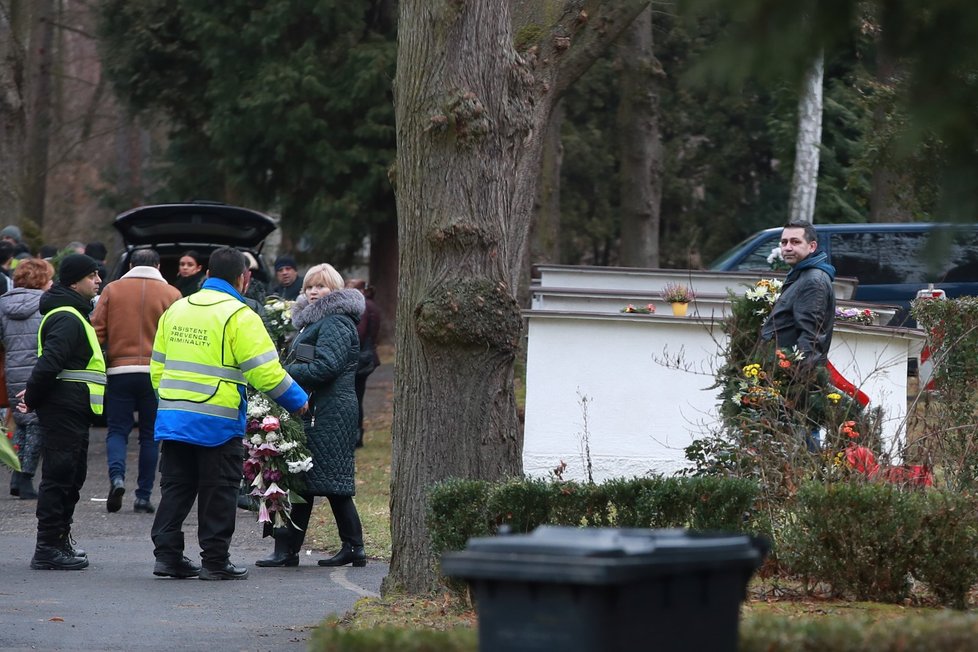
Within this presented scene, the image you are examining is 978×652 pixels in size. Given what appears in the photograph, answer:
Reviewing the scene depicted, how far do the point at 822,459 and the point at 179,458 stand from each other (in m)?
→ 3.76

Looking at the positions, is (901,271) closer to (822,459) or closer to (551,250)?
(551,250)

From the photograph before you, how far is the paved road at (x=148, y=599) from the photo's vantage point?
21.6 feet

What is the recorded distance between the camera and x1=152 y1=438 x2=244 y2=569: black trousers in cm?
834

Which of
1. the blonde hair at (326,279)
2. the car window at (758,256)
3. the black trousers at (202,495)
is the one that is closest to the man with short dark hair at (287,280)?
the blonde hair at (326,279)

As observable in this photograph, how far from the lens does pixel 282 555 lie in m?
9.31

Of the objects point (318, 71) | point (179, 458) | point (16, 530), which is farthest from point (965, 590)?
point (318, 71)

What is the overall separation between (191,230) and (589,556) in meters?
12.1

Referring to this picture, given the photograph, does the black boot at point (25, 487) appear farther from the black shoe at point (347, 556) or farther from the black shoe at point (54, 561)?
the black shoe at point (347, 556)

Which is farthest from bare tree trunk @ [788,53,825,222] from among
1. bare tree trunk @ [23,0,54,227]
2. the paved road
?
bare tree trunk @ [23,0,54,227]

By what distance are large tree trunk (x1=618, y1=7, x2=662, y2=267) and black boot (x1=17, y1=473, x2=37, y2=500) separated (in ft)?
43.9

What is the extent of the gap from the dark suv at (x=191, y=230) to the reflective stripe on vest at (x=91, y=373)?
5.44 m

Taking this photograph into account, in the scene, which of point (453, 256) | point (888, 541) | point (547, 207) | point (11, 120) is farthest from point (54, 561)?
point (547, 207)

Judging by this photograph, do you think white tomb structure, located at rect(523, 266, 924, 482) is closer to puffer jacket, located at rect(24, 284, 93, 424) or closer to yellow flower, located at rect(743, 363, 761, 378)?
yellow flower, located at rect(743, 363, 761, 378)

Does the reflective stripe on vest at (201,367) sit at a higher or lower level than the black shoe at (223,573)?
higher
